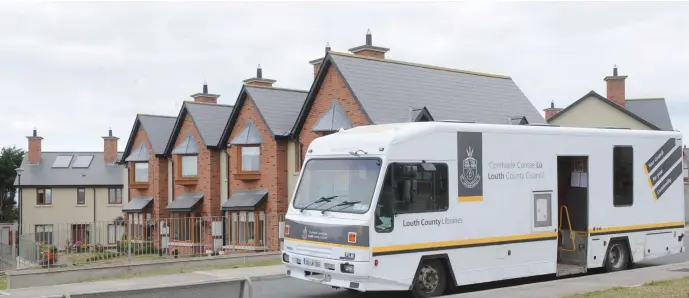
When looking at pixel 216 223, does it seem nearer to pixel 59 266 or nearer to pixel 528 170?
pixel 59 266

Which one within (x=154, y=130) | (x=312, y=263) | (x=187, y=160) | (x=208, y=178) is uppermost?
(x=154, y=130)

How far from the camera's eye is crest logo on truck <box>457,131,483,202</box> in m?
12.8

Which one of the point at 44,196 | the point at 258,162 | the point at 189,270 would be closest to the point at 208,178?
the point at 258,162

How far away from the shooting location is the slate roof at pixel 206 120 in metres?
33.4

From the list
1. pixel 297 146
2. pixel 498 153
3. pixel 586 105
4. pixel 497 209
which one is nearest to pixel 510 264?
pixel 497 209

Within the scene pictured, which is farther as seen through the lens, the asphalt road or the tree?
the tree

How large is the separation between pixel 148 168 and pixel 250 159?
1027 cm

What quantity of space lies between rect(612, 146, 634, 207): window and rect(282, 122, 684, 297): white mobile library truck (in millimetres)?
22

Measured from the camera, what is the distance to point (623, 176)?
15570 mm

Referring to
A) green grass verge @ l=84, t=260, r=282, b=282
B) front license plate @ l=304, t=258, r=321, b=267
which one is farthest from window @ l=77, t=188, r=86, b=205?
front license plate @ l=304, t=258, r=321, b=267

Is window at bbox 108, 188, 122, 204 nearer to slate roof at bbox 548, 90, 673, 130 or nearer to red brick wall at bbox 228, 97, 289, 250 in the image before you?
red brick wall at bbox 228, 97, 289, 250

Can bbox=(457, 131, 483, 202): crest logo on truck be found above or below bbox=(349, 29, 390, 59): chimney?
below

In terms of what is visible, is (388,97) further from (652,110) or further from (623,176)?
(652,110)

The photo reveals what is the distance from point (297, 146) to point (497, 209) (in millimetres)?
16108
